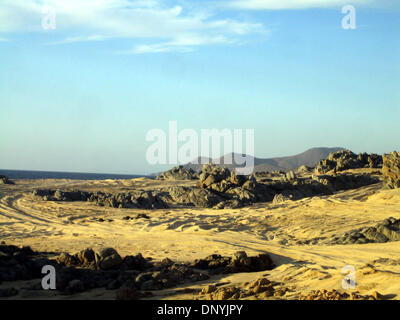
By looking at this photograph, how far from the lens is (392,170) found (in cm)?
1694

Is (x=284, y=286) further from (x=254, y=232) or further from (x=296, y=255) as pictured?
(x=254, y=232)

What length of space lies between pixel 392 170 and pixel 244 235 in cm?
837

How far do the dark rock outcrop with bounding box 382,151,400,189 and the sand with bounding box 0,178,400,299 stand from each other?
1.12m

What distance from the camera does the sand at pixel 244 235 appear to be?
6.96 metres

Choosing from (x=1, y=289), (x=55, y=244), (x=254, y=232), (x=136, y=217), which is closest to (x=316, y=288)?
(x=1, y=289)

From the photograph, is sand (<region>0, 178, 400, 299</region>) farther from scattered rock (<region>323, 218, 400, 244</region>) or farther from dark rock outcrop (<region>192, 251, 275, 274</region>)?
scattered rock (<region>323, 218, 400, 244</region>)

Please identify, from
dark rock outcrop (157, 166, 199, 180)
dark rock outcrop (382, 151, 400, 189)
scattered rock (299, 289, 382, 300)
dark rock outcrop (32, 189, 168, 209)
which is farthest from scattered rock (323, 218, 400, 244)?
dark rock outcrop (157, 166, 199, 180)

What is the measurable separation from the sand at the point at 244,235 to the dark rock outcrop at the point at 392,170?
1.12 metres

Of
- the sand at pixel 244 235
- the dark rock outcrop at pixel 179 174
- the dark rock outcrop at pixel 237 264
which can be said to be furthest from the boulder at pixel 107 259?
the dark rock outcrop at pixel 179 174

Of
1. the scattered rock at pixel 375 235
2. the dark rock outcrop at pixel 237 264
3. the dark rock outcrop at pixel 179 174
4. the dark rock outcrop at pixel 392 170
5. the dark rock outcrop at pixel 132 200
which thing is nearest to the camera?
the dark rock outcrop at pixel 237 264

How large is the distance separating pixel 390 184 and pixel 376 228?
7202 mm

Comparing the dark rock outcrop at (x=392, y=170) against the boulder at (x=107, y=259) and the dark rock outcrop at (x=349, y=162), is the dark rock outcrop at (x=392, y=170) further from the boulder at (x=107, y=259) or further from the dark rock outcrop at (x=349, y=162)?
the boulder at (x=107, y=259)

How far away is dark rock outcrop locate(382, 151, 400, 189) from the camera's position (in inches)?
653
